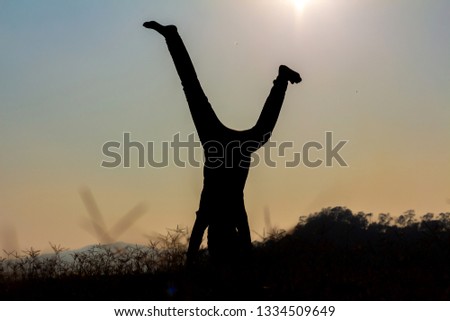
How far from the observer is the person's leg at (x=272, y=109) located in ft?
42.7

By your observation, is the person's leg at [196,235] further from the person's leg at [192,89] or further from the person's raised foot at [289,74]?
the person's raised foot at [289,74]

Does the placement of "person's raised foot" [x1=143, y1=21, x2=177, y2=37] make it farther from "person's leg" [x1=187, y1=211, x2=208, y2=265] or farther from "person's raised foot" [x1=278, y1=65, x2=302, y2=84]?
"person's leg" [x1=187, y1=211, x2=208, y2=265]

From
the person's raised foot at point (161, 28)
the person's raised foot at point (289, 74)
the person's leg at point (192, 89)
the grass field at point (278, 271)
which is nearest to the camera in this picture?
the grass field at point (278, 271)

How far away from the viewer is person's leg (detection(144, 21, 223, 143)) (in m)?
12.8

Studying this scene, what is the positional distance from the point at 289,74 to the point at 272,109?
78 centimetres

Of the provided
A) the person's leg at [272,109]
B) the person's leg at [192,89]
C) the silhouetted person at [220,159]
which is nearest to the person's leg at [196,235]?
the silhouetted person at [220,159]

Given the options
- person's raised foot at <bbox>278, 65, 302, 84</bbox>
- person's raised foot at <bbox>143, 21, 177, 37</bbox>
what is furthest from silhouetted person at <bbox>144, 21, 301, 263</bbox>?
person's raised foot at <bbox>278, 65, 302, 84</bbox>

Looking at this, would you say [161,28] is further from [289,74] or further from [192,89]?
[289,74]

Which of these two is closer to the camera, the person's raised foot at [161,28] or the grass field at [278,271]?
the grass field at [278,271]

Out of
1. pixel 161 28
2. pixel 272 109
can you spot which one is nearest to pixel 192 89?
pixel 161 28

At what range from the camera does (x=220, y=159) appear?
1269cm

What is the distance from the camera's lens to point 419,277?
33.6 ft

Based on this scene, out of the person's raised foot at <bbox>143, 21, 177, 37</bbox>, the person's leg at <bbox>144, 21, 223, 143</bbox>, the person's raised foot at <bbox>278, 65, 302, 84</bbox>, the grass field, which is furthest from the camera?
the person's raised foot at <bbox>278, 65, 302, 84</bbox>
